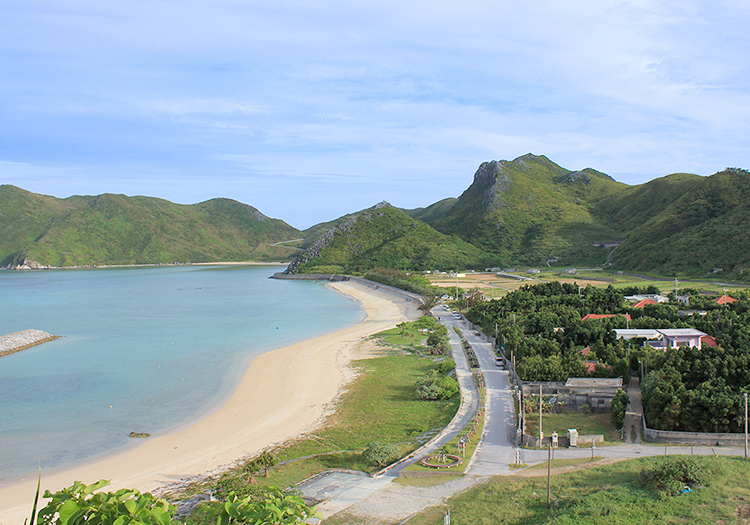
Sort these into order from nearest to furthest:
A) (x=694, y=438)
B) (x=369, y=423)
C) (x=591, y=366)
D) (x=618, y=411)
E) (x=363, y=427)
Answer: (x=694, y=438), (x=618, y=411), (x=363, y=427), (x=369, y=423), (x=591, y=366)

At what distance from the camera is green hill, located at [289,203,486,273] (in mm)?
118625

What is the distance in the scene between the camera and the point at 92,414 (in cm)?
2391

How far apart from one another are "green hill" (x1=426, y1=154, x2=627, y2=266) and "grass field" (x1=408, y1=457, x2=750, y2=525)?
101734 millimetres

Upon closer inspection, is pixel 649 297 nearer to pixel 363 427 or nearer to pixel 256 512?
pixel 363 427

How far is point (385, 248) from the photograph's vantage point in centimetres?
12850

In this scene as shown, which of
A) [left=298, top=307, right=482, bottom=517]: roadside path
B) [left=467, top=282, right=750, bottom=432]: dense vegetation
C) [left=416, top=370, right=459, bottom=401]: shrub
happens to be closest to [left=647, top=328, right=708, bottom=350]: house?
[left=467, top=282, right=750, bottom=432]: dense vegetation

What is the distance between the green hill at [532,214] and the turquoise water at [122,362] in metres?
65.7

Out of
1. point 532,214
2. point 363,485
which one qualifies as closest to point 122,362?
point 363,485

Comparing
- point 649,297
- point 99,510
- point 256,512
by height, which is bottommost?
point 649,297

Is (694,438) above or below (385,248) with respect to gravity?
below

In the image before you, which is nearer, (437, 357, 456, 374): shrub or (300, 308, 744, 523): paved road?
(300, 308, 744, 523): paved road

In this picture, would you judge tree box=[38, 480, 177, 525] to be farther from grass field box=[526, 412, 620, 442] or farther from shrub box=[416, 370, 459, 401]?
A: shrub box=[416, 370, 459, 401]

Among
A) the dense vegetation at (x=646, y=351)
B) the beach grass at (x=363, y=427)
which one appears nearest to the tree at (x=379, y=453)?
the beach grass at (x=363, y=427)

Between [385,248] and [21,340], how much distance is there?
304 ft
